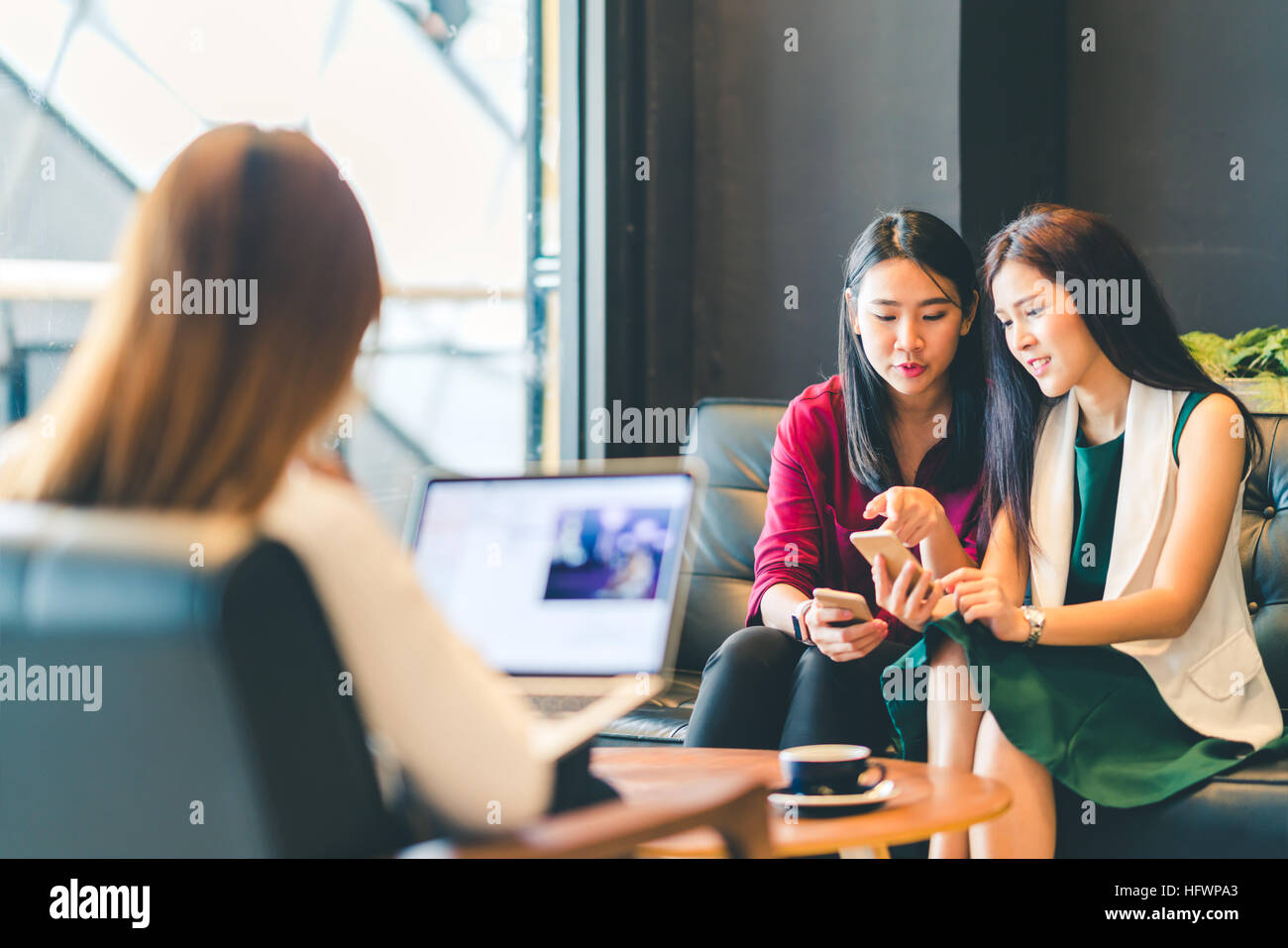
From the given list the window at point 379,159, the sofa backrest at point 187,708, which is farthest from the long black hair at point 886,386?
the sofa backrest at point 187,708

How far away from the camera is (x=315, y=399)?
3.16 feet

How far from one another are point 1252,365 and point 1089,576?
0.89m

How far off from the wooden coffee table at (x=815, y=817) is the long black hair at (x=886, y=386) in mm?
662

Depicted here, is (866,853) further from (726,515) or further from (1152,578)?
(726,515)

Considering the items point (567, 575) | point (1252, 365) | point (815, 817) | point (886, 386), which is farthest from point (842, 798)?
point (1252, 365)

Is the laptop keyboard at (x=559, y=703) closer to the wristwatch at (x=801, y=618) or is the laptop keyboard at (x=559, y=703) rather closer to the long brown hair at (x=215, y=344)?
the wristwatch at (x=801, y=618)

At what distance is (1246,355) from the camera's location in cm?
242

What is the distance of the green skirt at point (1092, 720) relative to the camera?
1569 mm

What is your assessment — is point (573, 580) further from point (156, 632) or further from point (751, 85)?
point (751, 85)

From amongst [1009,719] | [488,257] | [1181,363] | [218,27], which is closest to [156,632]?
[1009,719]

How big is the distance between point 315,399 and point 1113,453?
1342 millimetres

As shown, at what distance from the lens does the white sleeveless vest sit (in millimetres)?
1679

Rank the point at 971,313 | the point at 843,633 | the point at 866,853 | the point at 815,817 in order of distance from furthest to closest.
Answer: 1. the point at 971,313
2. the point at 843,633
3. the point at 866,853
4. the point at 815,817
